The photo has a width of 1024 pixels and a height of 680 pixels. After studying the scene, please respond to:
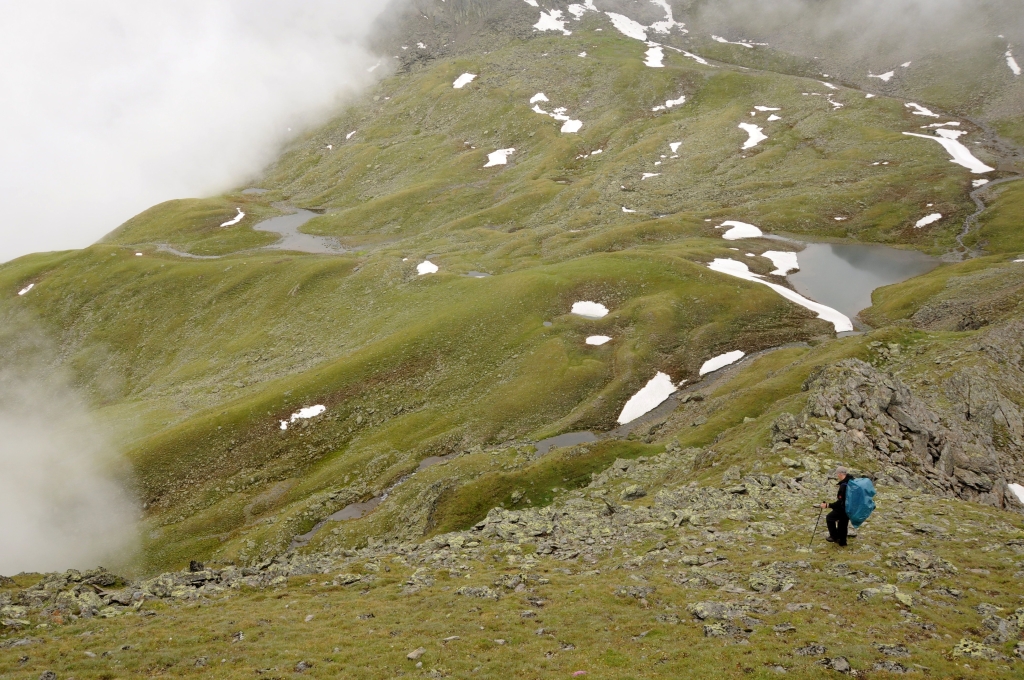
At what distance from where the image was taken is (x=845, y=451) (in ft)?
121

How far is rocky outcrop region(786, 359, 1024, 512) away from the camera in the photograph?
36.0 metres

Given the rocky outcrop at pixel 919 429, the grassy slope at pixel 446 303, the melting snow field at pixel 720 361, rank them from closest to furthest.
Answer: the rocky outcrop at pixel 919 429 < the grassy slope at pixel 446 303 < the melting snow field at pixel 720 361

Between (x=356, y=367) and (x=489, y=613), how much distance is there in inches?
2459

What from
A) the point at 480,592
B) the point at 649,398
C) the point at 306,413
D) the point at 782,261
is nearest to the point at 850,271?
the point at 782,261

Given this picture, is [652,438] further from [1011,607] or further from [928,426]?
[1011,607]

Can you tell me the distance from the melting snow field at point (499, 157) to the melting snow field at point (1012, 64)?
164580 millimetres

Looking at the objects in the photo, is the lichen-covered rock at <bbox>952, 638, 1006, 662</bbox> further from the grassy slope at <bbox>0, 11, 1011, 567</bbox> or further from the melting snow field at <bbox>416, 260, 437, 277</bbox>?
the melting snow field at <bbox>416, 260, 437, 277</bbox>

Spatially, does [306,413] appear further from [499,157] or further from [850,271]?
Result: [499,157]

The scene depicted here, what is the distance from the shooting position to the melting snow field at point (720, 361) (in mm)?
74688

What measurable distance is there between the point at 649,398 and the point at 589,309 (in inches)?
922

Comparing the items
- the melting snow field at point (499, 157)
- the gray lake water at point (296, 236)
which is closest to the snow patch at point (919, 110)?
the melting snow field at point (499, 157)

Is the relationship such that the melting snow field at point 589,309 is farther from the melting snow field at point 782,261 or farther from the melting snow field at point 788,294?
the melting snow field at point 782,261

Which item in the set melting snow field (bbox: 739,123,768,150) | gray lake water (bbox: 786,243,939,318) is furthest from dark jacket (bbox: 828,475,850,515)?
melting snow field (bbox: 739,123,768,150)

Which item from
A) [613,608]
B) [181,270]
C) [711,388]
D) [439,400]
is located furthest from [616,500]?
[181,270]
